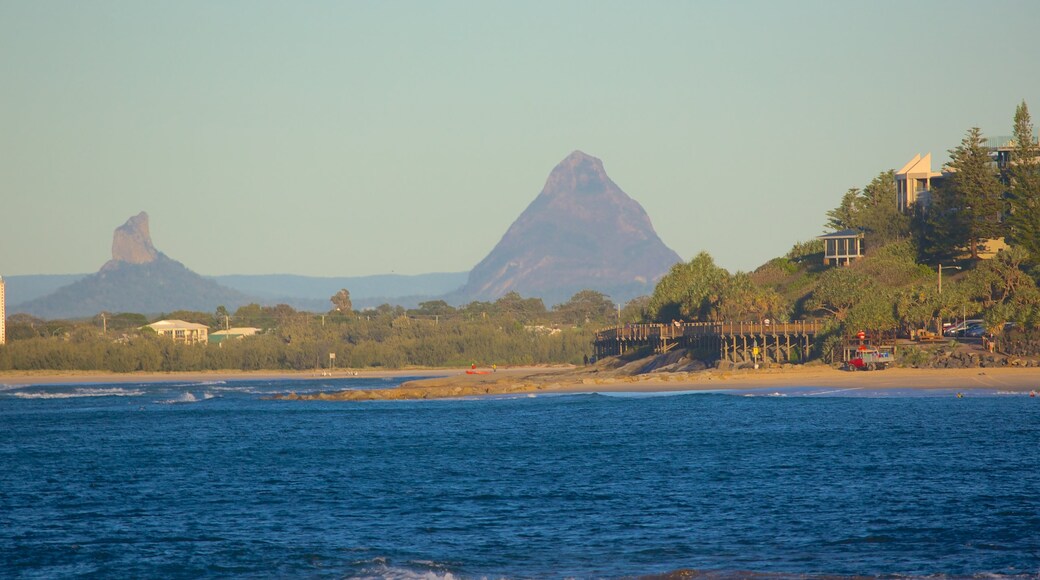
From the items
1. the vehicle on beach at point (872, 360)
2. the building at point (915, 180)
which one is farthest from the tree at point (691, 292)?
the vehicle on beach at point (872, 360)

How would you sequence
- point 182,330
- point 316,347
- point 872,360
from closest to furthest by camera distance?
1. point 872,360
2. point 316,347
3. point 182,330

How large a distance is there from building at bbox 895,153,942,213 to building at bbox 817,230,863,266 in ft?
15.0

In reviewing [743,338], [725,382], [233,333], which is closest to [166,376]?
[233,333]

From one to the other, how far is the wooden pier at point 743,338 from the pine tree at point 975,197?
14537mm

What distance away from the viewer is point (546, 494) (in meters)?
34.0

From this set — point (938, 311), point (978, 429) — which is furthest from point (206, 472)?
point (938, 311)

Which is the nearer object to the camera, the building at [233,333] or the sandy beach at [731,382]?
the sandy beach at [731,382]

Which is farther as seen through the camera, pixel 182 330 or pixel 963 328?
pixel 182 330

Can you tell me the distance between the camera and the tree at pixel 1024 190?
86688 millimetres

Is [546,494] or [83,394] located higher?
[83,394]

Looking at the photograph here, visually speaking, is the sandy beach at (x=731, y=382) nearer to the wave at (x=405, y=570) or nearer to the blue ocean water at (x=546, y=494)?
the blue ocean water at (x=546, y=494)

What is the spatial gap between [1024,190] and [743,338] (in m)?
21.9

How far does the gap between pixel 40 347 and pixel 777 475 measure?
11990cm

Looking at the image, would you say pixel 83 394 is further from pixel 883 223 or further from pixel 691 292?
pixel 883 223
